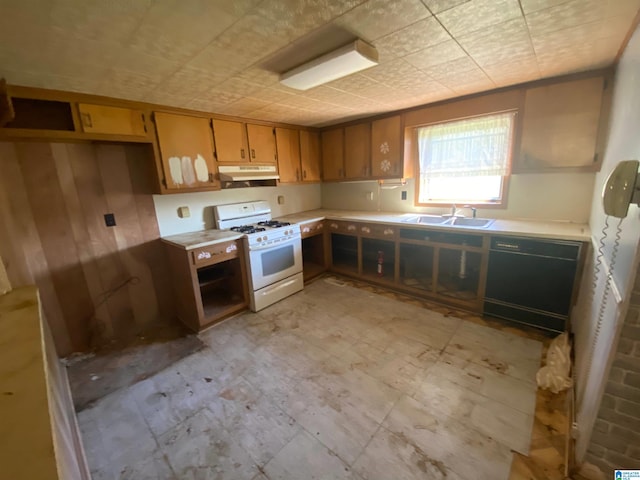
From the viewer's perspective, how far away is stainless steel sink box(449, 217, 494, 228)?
280 centimetres

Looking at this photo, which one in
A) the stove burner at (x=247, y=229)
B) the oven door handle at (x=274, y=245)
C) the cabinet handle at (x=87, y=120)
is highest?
the cabinet handle at (x=87, y=120)

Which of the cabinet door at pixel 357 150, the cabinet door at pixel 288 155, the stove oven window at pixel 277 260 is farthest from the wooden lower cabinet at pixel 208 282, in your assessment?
the cabinet door at pixel 357 150

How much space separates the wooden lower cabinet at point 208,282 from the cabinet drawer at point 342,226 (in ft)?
4.58

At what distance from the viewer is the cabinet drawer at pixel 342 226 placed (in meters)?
3.51

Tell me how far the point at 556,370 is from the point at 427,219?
1776 mm

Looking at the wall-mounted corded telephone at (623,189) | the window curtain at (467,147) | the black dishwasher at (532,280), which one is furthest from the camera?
the window curtain at (467,147)

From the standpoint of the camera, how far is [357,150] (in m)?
3.66

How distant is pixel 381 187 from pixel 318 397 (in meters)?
2.86

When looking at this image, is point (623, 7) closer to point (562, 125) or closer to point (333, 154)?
point (562, 125)

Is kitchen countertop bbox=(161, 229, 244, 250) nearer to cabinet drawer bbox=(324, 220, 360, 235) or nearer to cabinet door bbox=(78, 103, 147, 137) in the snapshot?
cabinet door bbox=(78, 103, 147, 137)

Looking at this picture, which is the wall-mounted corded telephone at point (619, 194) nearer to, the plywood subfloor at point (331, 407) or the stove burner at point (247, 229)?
the plywood subfloor at point (331, 407)

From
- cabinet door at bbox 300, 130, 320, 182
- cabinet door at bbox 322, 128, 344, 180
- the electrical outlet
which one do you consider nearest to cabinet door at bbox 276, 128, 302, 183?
cabinet door at bbox 300, 130, 320, 182

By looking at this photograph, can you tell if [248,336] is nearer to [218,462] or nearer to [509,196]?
[218,462]

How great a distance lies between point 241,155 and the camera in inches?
122
